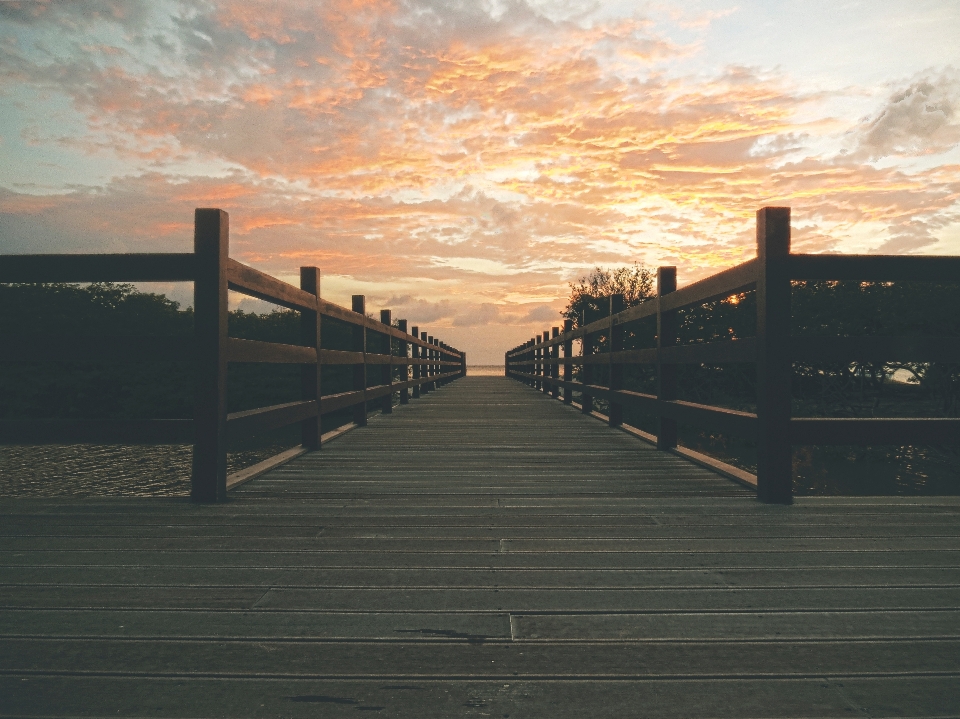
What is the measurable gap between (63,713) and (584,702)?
38.3 inches

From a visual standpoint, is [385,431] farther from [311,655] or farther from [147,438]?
[311,655]

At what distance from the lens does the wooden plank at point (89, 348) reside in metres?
3.13

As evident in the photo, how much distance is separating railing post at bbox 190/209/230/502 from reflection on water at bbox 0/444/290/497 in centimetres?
134

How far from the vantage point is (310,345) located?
4777 mm

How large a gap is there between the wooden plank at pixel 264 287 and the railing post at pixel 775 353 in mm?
2473

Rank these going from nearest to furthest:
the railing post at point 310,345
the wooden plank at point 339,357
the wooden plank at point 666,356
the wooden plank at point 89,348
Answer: the wooden plank at point 89,348, the railing post at point 310,345, the wooden plank at point 666,356, the wooden plank at point 339,357

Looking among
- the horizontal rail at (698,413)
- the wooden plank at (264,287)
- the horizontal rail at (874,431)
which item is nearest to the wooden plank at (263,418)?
the wooden plank at (264,287)

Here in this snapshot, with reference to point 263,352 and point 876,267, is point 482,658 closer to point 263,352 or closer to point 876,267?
point 263,352

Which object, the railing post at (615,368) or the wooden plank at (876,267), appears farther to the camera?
the railing post at (615,368)

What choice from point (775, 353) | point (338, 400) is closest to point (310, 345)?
point (338, 400)

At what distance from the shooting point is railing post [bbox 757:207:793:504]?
10.4 ft

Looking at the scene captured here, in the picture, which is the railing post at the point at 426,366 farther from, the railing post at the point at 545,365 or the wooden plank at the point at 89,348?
the wooden plank at the point at 89,348

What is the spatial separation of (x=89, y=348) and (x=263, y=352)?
0.82 m

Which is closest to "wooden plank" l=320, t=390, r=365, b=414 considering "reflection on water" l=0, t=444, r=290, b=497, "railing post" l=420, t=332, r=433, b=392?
"reflection on water" l=0, t=444, r=290, b=497
